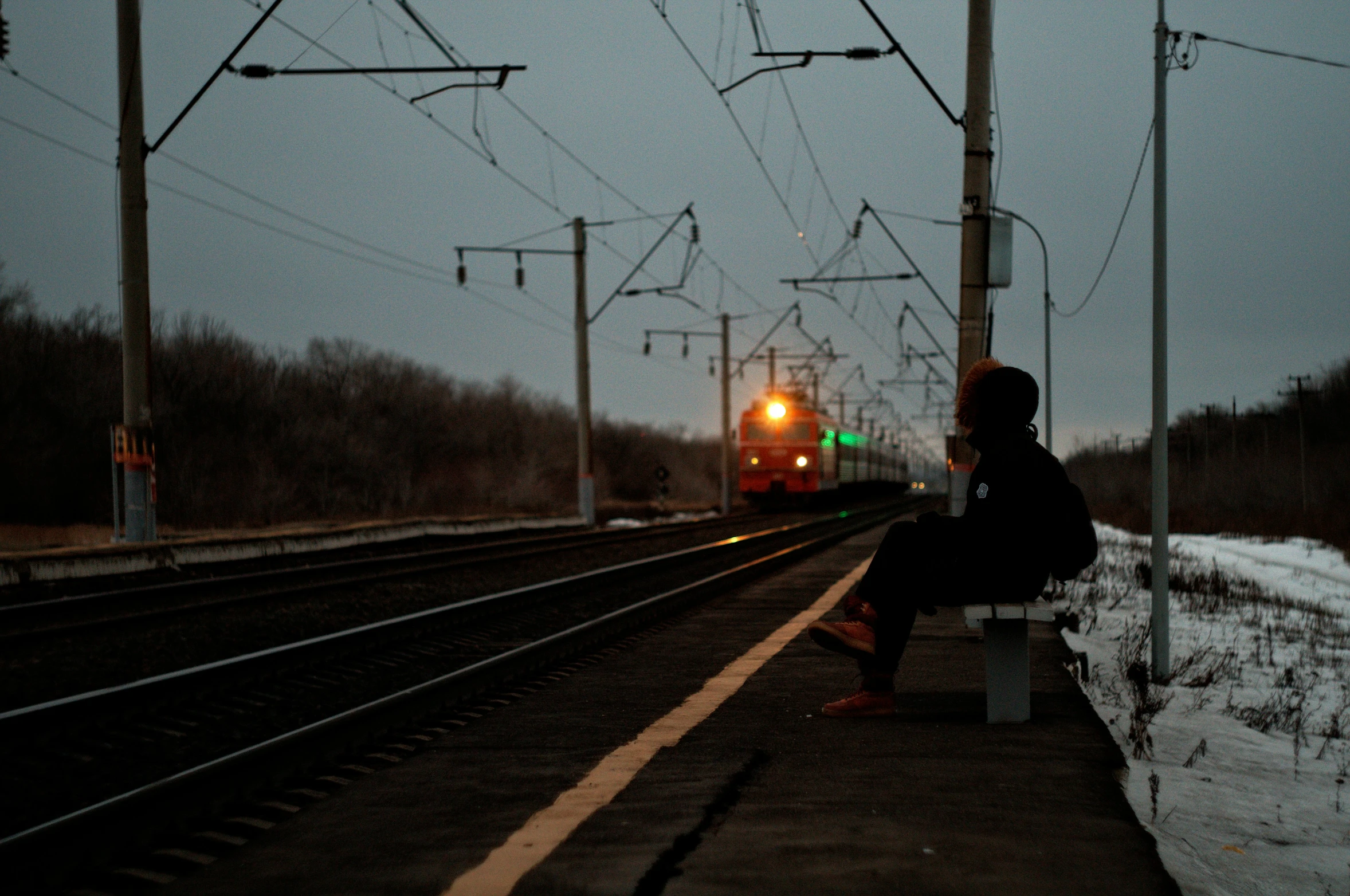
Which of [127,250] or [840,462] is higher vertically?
[127,250]

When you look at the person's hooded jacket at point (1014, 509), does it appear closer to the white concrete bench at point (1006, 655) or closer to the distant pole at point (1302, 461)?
the white concrete bench at point (1006, 655)

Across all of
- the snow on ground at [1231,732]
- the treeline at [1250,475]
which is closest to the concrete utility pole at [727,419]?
the treeline at [1250,475]

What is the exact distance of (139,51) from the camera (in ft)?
57.8

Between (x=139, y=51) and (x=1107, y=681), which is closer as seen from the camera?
(x=1107, y=681)

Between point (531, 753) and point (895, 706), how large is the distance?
182 cm

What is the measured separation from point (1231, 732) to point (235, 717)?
17.2ft

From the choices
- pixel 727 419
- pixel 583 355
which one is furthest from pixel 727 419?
pixel 583 355

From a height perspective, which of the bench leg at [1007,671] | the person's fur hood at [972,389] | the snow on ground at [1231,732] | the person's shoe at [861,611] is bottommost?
the snow on ground at [1231,732]

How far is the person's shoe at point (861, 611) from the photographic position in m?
5.46

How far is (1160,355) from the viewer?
876cm

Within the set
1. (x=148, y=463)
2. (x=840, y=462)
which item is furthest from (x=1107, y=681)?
(x=840, y=462)

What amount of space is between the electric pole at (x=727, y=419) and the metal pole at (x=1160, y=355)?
3545 centimetres

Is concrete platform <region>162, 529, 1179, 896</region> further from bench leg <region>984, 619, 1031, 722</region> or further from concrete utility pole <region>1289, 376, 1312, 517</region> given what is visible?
concrete utility pole <region>1289, 376, 1312, 517</region>

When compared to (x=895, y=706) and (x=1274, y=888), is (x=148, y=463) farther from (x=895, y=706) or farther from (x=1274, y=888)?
(x=1274, y=888)
